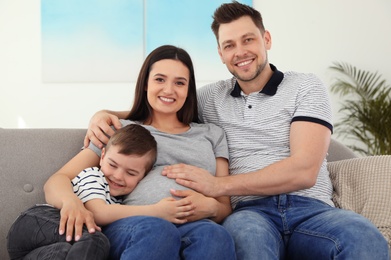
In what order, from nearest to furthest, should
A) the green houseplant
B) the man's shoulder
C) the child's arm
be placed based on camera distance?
the child's arm, the man's shoulder, the green houseplant

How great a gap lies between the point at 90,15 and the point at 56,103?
95 cm

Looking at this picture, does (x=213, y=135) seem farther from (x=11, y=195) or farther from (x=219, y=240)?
(x=11, y=195)

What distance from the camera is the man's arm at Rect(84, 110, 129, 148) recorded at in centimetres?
192

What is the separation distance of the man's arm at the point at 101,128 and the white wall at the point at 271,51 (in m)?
3.02

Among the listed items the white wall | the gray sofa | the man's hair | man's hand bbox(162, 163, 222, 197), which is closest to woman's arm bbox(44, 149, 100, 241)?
the gray sofa

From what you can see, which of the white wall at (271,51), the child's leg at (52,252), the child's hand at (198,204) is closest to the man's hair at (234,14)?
the child's hand at (198,204)

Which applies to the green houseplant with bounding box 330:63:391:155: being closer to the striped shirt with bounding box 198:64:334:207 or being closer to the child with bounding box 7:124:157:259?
the striped shirt with bounding box 198:64:334:207

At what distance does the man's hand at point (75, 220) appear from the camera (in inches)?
58.4

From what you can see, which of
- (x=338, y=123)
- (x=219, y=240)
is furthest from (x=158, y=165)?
(x=338, y=123)

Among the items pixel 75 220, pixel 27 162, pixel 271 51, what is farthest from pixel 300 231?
pixel 271 51

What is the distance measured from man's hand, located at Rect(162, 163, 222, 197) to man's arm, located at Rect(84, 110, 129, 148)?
28 centimetres

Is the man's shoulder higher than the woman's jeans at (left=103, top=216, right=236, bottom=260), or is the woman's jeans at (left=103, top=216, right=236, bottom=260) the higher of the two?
the man's shoulder

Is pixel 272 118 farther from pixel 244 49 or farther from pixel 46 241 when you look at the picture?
pixel 46 241

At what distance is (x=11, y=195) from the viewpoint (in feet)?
6.46
